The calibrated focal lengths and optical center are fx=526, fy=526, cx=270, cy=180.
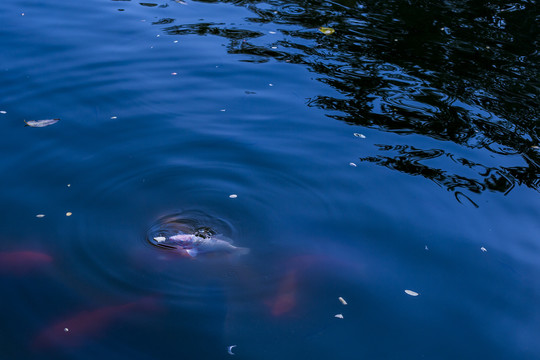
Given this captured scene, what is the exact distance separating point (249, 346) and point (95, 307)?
3.01 feet

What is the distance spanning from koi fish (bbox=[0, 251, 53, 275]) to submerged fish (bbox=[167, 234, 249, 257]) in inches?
30.2

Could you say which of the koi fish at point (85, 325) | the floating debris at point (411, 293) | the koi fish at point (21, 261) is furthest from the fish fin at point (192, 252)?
the floating debris at point (411, 293)

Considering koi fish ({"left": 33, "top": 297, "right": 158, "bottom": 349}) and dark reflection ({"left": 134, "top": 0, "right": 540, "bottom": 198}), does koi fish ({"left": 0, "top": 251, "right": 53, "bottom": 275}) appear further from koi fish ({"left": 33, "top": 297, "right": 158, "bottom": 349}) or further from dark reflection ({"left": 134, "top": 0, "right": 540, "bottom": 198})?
dark reflection ({"left": 134, "top": 0, "right": 540, "bottom": 198})

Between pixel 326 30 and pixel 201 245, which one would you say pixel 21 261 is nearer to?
pixel 201 245

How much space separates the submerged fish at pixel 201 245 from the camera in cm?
342

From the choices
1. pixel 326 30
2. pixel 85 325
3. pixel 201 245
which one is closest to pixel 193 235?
pixel 201 245

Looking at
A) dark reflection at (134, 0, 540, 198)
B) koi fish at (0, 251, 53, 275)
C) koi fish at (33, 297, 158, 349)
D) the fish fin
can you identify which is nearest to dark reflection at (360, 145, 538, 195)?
dark reflection at (134, 0, 540, 198)

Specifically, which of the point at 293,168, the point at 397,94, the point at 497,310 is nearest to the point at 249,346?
the point at 497,310

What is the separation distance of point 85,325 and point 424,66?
15.9 ft

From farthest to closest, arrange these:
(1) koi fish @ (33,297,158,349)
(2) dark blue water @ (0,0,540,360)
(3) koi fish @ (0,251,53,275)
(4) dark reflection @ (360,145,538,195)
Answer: (4) dark reflection @ (360,145,538,195) < (3) koi fish @ (0,251,53,275) < (2) dark blue water @ (0,0,540,360) < (1) koi fish @ (33,297,158,349)

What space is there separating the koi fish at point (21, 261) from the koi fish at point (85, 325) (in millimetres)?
530

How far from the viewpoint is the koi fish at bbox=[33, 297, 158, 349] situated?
281 centimetres

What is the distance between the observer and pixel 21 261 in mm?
3291

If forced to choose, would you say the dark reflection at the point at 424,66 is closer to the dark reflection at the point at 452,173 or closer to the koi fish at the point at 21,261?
the dark reflection at the point at 452,173
